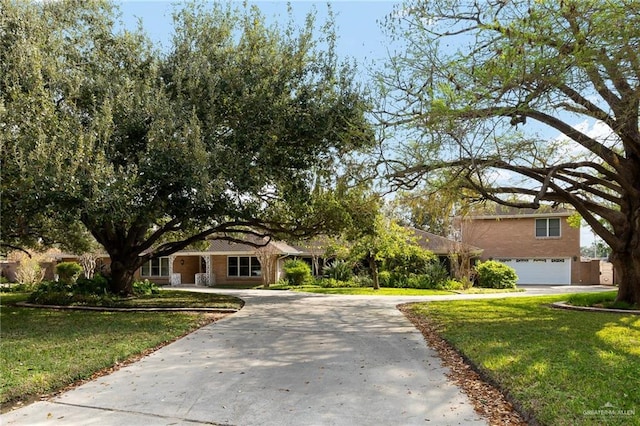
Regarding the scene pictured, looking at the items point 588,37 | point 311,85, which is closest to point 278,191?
point 311,85

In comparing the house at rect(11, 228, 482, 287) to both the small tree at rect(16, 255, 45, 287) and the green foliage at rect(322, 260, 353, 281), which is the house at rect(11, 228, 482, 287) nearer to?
the green foliage at rect(322, 260, 353, 281)

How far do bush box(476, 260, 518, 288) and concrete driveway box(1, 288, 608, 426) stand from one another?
20582mm

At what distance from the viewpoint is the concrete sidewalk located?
505 cm

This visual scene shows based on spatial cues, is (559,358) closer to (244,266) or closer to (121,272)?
(121,272)

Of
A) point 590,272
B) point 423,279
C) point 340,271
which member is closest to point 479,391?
point 423,279

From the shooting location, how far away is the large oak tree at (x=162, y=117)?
10.2m

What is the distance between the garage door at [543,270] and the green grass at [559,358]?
22.6m

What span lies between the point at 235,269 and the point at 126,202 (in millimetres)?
22966

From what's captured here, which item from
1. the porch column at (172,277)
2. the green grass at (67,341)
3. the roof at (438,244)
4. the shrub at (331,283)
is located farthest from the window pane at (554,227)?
the green grass at (67,341)

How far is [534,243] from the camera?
3453cm

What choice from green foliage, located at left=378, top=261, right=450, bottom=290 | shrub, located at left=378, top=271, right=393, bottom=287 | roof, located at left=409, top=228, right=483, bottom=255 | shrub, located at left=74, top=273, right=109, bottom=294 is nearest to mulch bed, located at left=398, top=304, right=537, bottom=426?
shrub, located at left=74, top=273, right=109, bottom=294

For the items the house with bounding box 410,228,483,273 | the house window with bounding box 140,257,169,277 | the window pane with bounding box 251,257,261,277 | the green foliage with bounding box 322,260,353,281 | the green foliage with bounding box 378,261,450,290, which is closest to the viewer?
the green foliage with bounding box 378,261,450,290

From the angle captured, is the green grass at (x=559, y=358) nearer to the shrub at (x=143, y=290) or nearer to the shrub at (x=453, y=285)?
the shrub at (x=143, y=290)

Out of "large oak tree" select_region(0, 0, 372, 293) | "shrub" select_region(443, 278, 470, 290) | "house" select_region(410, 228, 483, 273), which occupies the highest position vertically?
"large oak tree" select_region(0, 0, 372, 293)
